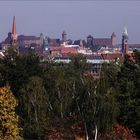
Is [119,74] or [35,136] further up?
[119,74]

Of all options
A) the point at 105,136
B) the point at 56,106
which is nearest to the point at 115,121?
the point at 105,136

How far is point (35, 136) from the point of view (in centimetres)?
2986

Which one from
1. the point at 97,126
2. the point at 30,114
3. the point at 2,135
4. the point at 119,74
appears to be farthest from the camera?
the point at 119,74

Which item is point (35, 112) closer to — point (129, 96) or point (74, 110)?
point (74, 110)

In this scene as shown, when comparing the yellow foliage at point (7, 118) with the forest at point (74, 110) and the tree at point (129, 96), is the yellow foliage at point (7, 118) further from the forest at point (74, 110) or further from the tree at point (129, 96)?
the tree at point (129, 96)

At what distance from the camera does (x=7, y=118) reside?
84.1ft

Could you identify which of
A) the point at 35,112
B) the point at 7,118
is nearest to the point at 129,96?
the point at 35,112

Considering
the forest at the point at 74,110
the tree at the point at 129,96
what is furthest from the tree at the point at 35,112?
the tree at the point at 129,96

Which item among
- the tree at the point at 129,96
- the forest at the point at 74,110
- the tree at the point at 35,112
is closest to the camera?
the forest at the point at 74,110

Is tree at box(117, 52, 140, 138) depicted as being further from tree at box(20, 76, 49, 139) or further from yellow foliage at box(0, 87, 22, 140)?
yellow foliage at box(0, 87, 22, 140)

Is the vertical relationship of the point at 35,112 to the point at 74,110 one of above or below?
below

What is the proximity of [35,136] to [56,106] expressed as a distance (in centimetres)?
166

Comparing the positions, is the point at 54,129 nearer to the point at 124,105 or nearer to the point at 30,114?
the point at 30,114

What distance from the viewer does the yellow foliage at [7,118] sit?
83.8ft
